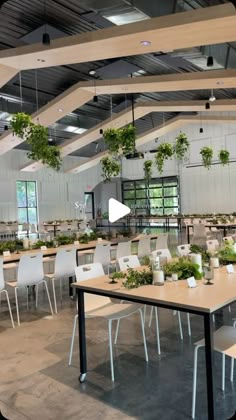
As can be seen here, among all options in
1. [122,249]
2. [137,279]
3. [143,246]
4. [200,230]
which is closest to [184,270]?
[137,279]

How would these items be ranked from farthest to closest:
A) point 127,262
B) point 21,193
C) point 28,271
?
point 21,193, point 28,271, point 127,262

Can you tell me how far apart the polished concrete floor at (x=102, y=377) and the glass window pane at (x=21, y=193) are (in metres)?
14.1

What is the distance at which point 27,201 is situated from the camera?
18266 mm

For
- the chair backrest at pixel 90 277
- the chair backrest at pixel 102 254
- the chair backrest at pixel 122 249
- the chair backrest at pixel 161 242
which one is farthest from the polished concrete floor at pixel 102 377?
the chair backrest at pixel 161 242

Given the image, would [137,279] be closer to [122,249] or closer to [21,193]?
[122,249]

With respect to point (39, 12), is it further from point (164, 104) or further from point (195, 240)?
point (195, 240)

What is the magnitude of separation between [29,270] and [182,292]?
2557 millimetres

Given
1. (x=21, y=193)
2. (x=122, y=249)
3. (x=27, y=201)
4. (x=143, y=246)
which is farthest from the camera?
(x=27, y=201)

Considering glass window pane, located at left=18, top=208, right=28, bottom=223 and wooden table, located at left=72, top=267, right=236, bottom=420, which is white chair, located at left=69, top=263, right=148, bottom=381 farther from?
glass window pane, located at left=18, top=208, right=28, bottom=223

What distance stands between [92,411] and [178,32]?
4597mm

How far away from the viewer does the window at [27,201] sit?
17.9m

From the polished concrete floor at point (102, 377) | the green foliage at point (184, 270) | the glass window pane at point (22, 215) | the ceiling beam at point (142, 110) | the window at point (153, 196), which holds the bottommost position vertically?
the polished concrete floor at point (102, 377)

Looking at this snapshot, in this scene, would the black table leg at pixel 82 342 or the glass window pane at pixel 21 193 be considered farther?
the glass window pane at pixel 21 193

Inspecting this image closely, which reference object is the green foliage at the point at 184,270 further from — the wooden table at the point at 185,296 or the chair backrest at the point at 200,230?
the chair backrest at the point at 200,230
